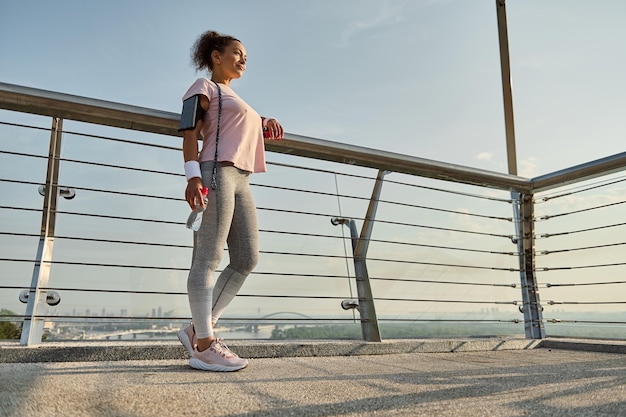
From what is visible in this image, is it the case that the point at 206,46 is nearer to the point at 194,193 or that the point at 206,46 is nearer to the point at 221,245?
the point at 194,193

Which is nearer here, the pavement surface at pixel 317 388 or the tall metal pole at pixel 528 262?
the pavement surface at pixel 317 388

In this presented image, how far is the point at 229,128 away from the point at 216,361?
0.73 m

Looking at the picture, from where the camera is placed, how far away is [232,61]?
1.76m

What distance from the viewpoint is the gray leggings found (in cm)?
150

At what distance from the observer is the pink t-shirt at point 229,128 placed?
5.21 ft

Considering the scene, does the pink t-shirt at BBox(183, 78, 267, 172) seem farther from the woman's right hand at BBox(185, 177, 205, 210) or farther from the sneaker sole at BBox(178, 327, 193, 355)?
the sneaker sole at BBox(178, 327, 193, 355)

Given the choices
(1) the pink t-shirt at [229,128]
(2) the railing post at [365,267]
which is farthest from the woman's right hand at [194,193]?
(2) the railing post at [365,267]

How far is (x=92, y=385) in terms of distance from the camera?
1.08 m

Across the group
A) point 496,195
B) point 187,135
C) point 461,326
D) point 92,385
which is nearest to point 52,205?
point 187,135

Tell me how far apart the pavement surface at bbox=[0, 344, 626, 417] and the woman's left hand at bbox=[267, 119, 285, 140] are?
80 centimetres

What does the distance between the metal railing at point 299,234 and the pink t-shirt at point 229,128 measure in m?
0.21

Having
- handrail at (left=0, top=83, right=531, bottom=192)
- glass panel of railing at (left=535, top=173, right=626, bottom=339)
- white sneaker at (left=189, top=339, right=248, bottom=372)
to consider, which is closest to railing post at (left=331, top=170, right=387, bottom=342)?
handrail at (left=0, top=83, right=531, bottom=192)

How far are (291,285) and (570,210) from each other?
1442mm

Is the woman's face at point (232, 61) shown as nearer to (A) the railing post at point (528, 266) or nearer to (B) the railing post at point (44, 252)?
(B) the railing post at point (44, 252)
